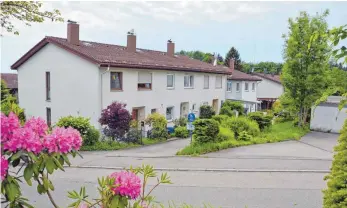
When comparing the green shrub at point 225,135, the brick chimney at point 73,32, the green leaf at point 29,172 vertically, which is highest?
the brick chimney at point 73,32

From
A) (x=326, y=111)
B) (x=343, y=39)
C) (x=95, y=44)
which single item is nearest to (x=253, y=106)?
(x=326, y=111)

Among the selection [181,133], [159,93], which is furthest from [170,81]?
[181,133]

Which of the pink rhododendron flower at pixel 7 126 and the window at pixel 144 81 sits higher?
the window at pixel 144 81

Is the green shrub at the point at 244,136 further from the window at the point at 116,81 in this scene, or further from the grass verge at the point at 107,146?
the window at the point at 116,81

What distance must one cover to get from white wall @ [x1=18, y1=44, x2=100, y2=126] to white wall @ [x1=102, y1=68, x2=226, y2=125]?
39.0 inches

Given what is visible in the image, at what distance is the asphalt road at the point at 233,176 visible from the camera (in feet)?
26.8

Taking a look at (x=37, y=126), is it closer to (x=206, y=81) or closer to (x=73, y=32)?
(x=73, y=32)

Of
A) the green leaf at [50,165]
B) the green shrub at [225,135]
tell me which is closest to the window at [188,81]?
the green shrub at [225,135]

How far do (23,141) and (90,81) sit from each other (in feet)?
56.8

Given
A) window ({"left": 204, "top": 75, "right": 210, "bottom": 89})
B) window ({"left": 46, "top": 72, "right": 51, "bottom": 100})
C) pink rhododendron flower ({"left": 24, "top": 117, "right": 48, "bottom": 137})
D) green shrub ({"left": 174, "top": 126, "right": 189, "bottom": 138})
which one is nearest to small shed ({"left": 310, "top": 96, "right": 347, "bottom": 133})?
green shrub ({"left": 174, "top": 126, "right": 189, "bottom": 138})

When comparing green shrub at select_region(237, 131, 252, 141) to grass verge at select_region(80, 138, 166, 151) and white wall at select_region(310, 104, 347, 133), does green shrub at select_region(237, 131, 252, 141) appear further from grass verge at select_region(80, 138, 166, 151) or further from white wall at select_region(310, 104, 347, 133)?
white wall at select_region(310, 104, 347, 133)

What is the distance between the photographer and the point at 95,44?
23.8 m

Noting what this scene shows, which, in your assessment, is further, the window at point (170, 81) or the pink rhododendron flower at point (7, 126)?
the window at point (170, 81)

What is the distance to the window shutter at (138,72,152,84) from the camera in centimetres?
2182
